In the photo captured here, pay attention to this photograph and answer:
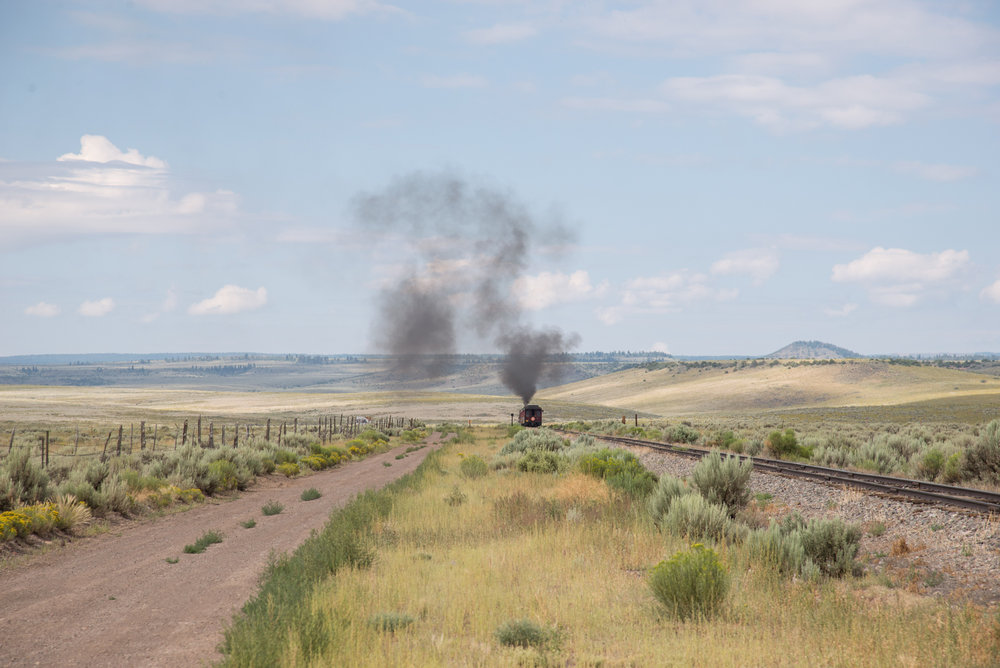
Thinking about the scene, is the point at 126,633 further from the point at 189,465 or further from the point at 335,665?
the point at 189,465

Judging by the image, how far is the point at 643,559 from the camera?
10492 millimetres

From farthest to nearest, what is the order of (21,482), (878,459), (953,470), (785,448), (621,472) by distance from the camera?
1. (785,448)
2. (878,459)
3. (621,472)
4. (953,470)
5. (21,482)

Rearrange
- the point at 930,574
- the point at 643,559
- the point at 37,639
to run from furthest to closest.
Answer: the point at 643,559, the point at 930,574, the point at 37,639

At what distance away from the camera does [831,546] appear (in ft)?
32.7

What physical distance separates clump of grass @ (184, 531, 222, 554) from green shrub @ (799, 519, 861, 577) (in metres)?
11.5

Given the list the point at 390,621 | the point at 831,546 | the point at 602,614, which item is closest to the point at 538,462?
the point at 831,546

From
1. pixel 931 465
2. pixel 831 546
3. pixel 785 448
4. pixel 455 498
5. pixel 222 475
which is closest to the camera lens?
pixel 831 546

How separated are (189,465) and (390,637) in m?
18.7

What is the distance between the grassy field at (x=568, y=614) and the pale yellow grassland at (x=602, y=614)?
0.07ft

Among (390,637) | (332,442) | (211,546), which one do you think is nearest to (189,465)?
(211,546)

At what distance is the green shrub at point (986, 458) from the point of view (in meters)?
16.9

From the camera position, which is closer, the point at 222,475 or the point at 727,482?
the point at 727,482

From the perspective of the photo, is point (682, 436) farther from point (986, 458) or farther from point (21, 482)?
point (21, 482)

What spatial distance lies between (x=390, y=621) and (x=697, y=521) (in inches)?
236
